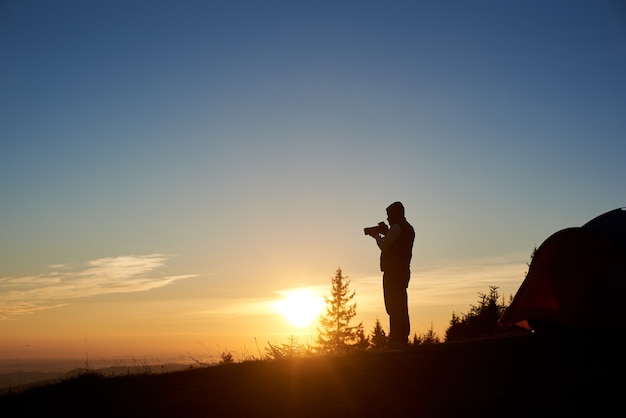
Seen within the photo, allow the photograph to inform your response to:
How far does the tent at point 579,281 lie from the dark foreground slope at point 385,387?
1223 mm

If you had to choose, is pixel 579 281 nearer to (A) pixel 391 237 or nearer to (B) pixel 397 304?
(B) pixel 397 304

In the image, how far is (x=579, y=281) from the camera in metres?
13.8

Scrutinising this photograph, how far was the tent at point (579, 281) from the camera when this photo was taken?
13.2 metres

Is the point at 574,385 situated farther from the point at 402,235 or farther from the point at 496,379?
the point at 402,235

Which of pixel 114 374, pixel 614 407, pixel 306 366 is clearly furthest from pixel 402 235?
pixel 114 374

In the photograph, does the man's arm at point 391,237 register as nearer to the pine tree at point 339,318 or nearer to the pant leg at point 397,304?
the pant leg at point 397,304

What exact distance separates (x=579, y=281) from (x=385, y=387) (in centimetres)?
621

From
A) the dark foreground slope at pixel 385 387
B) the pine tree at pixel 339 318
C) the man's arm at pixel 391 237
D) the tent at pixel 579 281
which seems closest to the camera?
the dark foreground slope at pixel 385 387

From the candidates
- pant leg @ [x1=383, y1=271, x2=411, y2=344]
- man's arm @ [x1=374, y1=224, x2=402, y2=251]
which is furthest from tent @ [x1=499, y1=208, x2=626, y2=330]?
man's arm @ [x1=374, y1=224, x2=402, y2=251]

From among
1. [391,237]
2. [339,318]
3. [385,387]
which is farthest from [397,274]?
[339,318]

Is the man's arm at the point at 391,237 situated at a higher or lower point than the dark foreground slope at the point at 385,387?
higher

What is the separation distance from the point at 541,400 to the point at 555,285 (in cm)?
566

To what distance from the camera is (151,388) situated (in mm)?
11555

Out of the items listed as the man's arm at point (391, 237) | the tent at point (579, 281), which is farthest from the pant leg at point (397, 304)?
the tent at point (579, 281)
